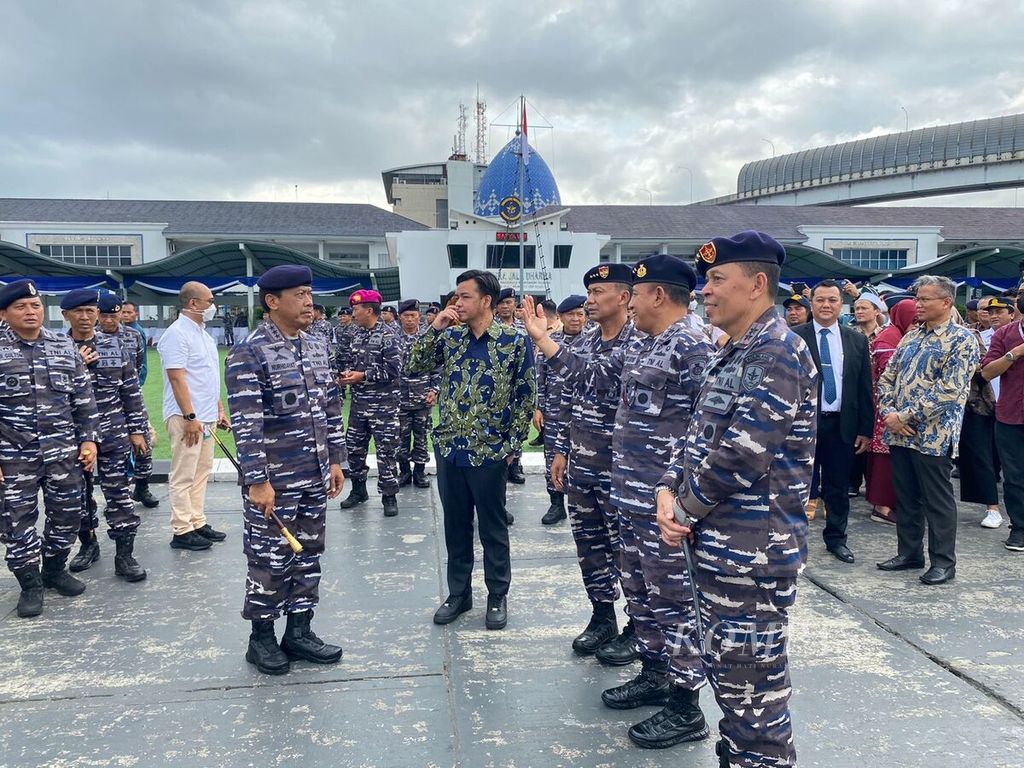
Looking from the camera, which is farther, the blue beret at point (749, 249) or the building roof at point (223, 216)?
the building roof at point (223, 216)

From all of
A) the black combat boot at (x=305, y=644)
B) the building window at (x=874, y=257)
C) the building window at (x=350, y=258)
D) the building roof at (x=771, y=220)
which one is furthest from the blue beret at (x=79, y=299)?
the building window at (x=874, y=257)

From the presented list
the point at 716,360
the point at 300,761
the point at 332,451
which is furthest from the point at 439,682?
the point at 716,360

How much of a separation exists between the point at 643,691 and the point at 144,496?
533cm

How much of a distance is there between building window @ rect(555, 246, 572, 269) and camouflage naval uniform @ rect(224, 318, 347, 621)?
3249cm

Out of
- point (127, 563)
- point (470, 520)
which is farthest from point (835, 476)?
point (127, 563)

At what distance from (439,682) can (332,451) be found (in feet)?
4.48

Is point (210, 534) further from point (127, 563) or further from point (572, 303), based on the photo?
point (572, 303)

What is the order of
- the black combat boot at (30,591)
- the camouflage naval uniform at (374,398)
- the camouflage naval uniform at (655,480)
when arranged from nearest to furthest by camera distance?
the camouflage naval uniform at (655,480) < the black combat boot at (30,591) < the camouflage naval uniform at (374,398)

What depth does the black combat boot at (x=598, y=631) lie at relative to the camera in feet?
11.5

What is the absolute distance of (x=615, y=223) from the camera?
4312cm

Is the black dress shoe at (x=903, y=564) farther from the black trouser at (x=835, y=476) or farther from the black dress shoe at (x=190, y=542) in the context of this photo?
the black dress shoe at (x=190, y=542)

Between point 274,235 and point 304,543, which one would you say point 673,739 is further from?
point 274,235

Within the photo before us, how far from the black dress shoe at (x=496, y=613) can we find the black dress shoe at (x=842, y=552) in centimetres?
266

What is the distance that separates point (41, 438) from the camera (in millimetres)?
4176
